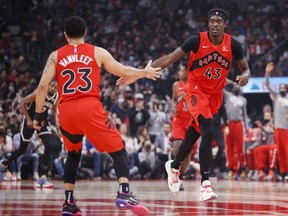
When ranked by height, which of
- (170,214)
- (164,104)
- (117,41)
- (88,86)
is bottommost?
(170,214)

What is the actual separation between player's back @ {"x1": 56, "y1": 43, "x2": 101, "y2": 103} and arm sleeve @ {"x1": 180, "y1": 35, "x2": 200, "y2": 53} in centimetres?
194

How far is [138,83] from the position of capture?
24906 mm

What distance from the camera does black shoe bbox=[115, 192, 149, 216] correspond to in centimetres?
738

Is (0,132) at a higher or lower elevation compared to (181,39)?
lower

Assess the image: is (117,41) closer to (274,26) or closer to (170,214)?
(274,26)

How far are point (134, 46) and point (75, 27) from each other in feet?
65.2

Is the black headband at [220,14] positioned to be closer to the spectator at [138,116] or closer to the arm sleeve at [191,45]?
the arm sleeve at [191,45]

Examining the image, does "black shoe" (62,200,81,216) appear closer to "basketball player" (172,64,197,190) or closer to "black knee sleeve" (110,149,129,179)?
"black knee sleeve" (110,149,129,179)

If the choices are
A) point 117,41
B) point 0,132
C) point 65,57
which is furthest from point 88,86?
point 117,41

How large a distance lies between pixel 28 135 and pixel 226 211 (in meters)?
6.67

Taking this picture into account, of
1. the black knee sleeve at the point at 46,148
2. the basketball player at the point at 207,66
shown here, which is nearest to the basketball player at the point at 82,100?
the basketball player at the point at 207,66

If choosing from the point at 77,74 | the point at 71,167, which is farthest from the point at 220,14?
the point at 71,167

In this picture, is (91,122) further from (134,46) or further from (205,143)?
(134,46)

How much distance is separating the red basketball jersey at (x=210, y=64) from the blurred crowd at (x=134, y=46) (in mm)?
9451
